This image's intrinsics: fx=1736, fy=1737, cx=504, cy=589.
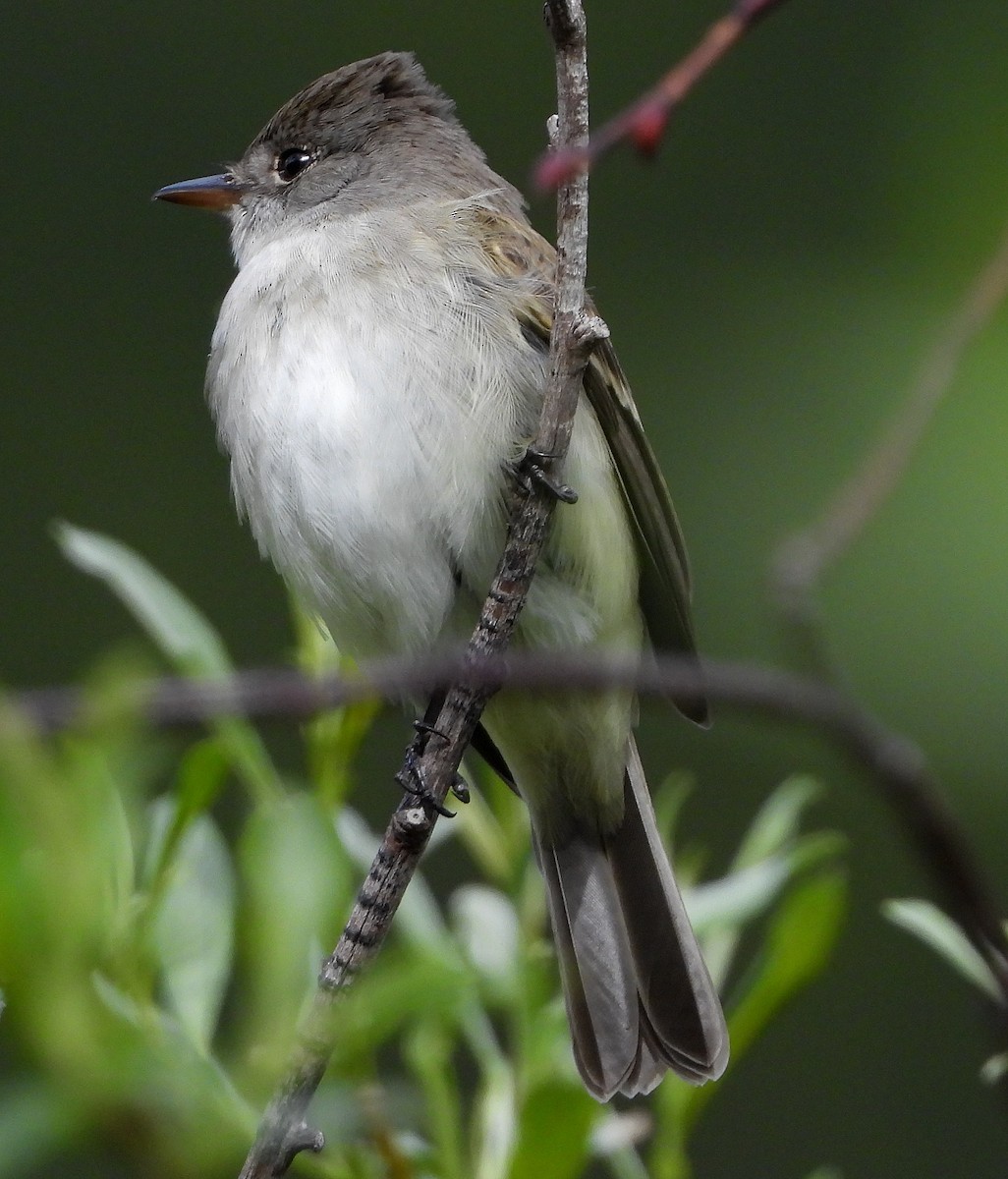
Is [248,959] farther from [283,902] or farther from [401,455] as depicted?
[401,455]

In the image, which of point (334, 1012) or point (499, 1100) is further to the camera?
point (499, 1100)

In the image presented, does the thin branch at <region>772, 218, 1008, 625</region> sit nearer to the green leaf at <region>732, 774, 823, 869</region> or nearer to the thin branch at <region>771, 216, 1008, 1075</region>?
the thin branch at <region>771, 216, 1008, 1075</region>

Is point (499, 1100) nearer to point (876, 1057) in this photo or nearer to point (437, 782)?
point (437, 782)

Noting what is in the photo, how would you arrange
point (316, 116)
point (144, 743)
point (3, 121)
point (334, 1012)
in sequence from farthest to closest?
point (3, 121)
point (316, 116)
point (334, 1012)
point (144, 743)

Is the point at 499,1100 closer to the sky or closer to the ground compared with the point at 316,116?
closer to the ground

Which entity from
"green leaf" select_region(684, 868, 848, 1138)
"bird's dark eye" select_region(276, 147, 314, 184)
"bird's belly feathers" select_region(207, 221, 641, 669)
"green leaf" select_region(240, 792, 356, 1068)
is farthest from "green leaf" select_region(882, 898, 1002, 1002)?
"bird's dark eye" select_region(276, 147, 314, 184)

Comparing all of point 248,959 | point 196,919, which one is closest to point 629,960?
point 196,919

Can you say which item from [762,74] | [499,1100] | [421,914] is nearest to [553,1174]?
[499,1100]
